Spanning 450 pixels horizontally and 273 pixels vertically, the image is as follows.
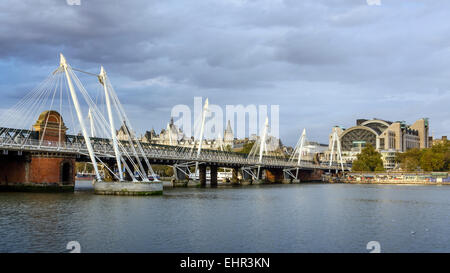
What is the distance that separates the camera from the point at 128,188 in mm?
67188

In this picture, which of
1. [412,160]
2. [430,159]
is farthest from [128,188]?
[412,160]

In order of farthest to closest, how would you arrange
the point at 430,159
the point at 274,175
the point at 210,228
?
the point at 274,175 → the point at 430,159 → the point at 210,228

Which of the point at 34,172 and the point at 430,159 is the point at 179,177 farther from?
the point at 430,159

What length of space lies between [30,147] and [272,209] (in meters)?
36.9

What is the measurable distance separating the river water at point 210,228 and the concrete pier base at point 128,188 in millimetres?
9134

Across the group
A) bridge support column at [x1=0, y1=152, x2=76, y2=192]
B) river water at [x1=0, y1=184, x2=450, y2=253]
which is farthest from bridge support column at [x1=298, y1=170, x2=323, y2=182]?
river water at [x1=0, y1=184, x2=450, y2=253]

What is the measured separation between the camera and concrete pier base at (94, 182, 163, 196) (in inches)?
2648

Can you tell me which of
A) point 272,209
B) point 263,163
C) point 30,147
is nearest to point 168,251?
point 272,209

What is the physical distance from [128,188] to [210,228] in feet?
98.9

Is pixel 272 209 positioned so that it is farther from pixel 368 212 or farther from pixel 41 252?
pixel 41 252

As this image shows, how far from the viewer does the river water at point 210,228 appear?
105ft

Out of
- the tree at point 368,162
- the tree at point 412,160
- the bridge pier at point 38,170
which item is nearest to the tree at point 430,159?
the tree at point 412,160

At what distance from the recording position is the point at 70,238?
3353 cm

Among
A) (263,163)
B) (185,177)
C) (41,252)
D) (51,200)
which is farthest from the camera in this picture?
(263,163)
